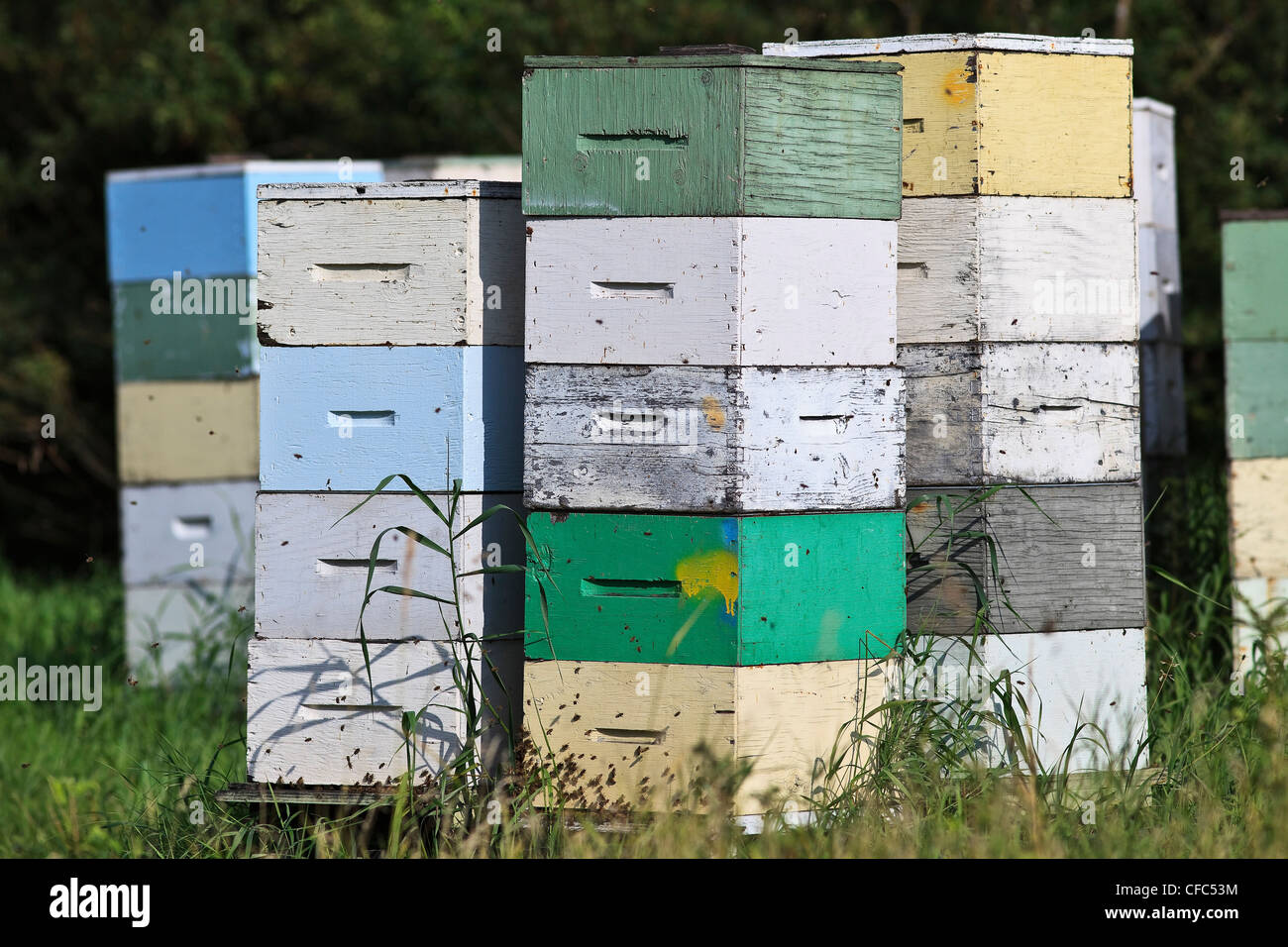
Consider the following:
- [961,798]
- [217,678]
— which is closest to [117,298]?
[217,678]

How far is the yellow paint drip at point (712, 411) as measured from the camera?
10.9 ft

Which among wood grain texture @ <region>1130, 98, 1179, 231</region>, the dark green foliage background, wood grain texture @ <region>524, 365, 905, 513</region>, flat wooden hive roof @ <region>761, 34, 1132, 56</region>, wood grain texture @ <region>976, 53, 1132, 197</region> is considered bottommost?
wood grain texture @ <region>524, 365, 905, 513</region>

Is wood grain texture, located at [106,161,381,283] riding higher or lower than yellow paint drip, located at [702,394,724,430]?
higher

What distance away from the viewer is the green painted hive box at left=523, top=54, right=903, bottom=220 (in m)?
3.32

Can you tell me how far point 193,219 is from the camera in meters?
6.34

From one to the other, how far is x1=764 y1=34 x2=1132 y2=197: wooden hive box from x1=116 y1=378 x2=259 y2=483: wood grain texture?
3537mm

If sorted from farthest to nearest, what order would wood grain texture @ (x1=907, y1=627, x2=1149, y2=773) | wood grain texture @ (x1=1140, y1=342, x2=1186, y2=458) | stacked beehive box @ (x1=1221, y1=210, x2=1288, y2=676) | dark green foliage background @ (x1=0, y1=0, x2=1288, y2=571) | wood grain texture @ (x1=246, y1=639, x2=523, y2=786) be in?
dark green foliage background @ (x1=0, y1=0, x2=1288, y2=571) < wood grain texture @ (x1=1140, y1=342, x2=1186, y2=458) < stacked beehive box @ (x1=1221, y1=210, x2=1288, y2=676) < wood grain texture @ (x1=907, y1=627, x2=1149, y2=773) < wood grain texture @ (x1=246, y1=639, x2=523, y2=786)

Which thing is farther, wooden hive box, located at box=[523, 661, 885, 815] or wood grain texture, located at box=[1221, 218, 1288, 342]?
wood grain texture, located at box=[1221, 218, 1288, 342]

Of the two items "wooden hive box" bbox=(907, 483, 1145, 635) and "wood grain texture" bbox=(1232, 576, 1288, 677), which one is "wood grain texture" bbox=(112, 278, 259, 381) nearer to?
"wooden hive box" bbox=(907, 483, 1145, 635)

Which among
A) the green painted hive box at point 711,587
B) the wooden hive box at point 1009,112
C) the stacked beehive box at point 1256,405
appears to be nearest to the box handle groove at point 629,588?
the green painted hive box at point 711,587

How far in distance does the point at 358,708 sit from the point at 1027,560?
2.00 meters

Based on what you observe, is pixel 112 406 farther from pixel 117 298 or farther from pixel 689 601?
pixel 689 601

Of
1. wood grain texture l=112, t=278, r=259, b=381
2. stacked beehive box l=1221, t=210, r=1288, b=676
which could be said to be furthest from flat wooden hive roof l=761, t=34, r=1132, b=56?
wood grain texture l=112, t=278, r=259, b=381

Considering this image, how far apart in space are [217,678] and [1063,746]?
13.0 feet
